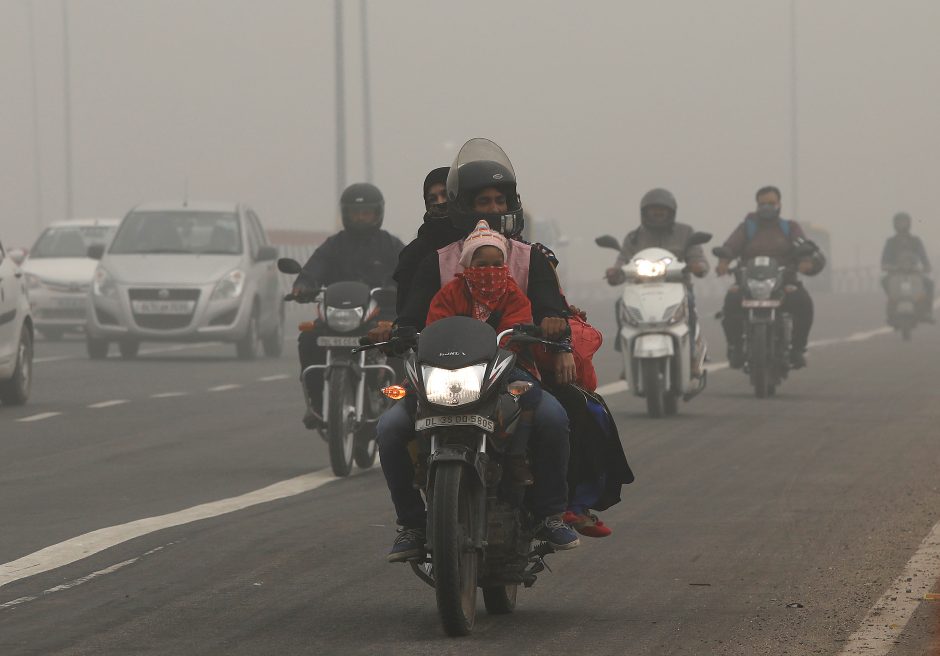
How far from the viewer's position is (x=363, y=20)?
5206 centimetres

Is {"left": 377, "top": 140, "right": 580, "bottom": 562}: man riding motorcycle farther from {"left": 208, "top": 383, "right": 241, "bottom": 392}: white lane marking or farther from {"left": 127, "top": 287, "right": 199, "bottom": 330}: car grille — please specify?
{"left": 127, "top": 287, "right": 199, "bottom": 330}: car grille

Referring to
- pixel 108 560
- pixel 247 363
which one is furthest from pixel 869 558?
pixel 247 363

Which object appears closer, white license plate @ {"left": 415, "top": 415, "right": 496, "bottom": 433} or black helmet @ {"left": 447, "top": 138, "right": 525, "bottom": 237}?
white license plate @ {"left": 415, "top": 415, "right": 496, "bottom": 433}

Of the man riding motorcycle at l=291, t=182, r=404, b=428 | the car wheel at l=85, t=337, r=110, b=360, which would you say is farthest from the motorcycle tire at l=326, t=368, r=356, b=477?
the car wheel at l=85, t=337, r=110, b=360

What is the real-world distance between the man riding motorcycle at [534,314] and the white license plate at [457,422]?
0.81 feet

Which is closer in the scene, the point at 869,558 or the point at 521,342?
the point at 521,342

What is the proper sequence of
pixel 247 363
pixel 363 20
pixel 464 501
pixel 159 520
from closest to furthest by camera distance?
1. pixel 464 501
2. pixel 159 520
3. pixel 247 363
4. pixel 363 20

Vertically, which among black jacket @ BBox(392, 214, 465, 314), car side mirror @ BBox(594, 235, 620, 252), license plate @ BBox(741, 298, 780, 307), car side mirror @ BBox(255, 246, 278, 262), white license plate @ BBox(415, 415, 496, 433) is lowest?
license plate @ BBox(741, 298, 780, 307)

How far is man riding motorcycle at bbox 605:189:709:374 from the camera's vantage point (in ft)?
62.8

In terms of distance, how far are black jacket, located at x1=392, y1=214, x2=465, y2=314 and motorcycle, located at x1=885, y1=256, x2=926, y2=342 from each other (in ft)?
82.7

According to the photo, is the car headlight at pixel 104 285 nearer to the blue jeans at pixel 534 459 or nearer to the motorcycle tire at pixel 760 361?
the motorcycle tire at pixel 760 361

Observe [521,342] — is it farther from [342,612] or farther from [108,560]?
[108,560]

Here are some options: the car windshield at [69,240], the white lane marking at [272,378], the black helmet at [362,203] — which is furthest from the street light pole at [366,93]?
the black helmet at [362,203]

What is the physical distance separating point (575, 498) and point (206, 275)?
1977 centimetres
